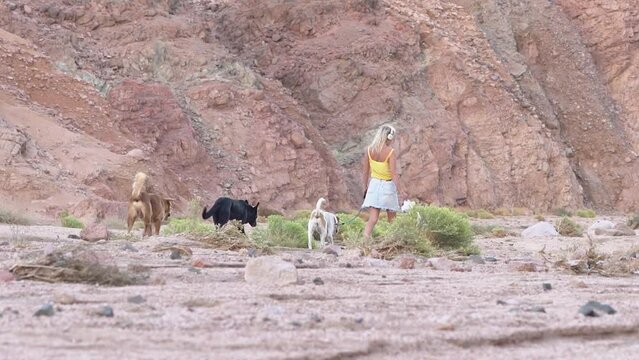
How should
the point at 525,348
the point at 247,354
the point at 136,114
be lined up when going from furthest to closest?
1. the point at 136,114
2. the point at 525,348
3. the point at 247,354

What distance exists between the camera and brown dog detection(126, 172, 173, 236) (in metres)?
14.3

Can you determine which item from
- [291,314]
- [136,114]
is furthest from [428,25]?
[291,314]

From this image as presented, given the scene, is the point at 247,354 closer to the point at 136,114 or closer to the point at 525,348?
the point at 525,348

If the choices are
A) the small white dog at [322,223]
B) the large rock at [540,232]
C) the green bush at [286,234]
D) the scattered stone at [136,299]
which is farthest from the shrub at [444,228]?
the scattered stone at [136,299]

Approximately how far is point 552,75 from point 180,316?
45.5 metres

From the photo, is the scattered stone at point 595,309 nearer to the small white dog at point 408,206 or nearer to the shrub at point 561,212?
the small white dog at point 408,206

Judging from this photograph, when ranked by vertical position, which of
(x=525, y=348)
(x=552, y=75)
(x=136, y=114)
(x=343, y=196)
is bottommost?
(x=525, y=348)

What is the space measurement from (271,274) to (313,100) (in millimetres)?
32862

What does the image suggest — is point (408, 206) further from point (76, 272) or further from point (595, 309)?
point (595, 309)

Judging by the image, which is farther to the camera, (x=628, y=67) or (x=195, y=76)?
(x=628, y=67)

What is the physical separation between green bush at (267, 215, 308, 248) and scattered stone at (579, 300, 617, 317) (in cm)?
781

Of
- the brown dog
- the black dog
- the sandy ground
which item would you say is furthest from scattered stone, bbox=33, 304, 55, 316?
the black dog

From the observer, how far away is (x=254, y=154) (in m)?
34.7

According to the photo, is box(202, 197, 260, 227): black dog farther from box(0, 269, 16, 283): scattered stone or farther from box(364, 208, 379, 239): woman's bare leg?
box(0, 269, 16, 283): scattered stone
